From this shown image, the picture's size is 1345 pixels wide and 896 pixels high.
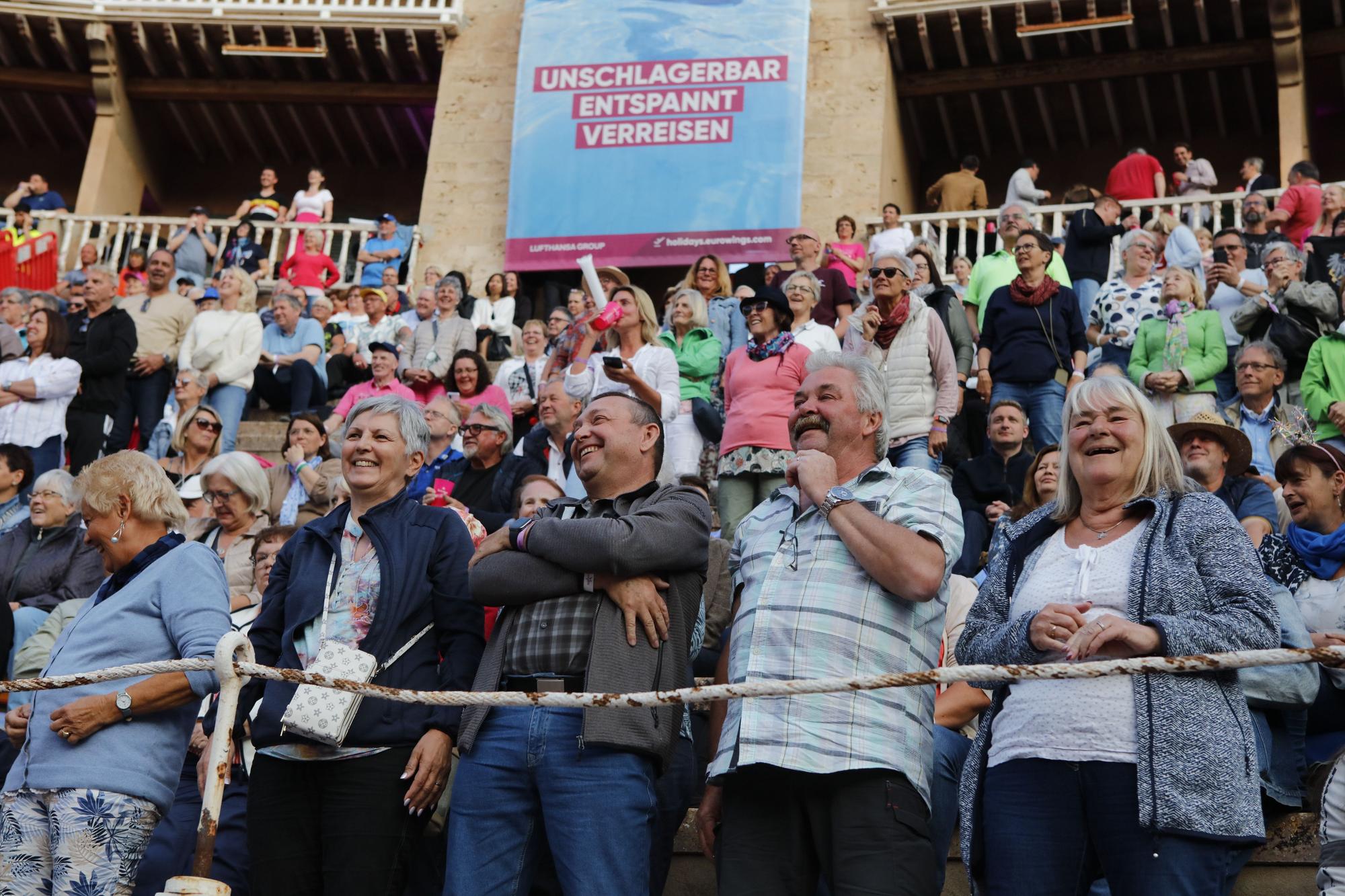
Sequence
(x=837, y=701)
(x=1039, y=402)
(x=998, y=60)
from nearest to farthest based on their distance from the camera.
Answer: (x=837, y=701) → (x=1039, y=402) → (x=998, y=60)

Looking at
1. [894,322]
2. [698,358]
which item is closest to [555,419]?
[698,358]

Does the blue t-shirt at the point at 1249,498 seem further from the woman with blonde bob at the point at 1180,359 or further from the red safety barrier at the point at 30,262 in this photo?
the red safety barrier at the point at 30,262

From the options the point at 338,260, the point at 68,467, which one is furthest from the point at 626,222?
the point at 68,467

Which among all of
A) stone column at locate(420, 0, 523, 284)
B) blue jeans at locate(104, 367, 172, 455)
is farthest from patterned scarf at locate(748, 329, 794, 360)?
stone column at locate(420, 0, 523, 284)

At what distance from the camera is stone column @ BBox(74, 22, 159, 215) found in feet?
53.5

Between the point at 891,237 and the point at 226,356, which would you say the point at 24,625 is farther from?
the point at 891,237

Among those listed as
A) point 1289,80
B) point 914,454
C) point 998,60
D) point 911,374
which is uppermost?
point 998,60

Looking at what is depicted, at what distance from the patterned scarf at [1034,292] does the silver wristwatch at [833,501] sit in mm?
4500

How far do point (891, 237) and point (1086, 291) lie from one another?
2854 mm

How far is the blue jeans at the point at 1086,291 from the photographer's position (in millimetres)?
9453

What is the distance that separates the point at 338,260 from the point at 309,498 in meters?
8.76

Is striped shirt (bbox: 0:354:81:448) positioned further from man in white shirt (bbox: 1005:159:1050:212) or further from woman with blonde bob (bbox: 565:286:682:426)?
man in white shirt (bbox: 1005:159:1050:212)

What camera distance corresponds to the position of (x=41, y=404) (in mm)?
7766

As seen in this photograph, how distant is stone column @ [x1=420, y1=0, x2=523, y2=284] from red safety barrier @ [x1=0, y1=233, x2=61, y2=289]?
356 centimetres
